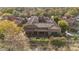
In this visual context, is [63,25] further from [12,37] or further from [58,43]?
[12,37]

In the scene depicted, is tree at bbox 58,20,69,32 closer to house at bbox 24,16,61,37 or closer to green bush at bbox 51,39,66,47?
house at bbox 24,16,61,37

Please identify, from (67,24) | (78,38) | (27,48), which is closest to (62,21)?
(67,24)

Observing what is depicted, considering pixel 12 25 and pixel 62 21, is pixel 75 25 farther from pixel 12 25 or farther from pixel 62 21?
pixel 12 25

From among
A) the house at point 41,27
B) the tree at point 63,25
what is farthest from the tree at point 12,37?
the tree at point 63,25

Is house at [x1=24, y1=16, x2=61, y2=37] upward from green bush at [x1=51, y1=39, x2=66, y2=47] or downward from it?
upward

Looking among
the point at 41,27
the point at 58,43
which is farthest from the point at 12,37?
the point at 58,43

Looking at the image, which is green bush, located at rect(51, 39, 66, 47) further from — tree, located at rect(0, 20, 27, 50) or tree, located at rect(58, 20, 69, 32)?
tree, located at rect(0, 20, 27, 50)

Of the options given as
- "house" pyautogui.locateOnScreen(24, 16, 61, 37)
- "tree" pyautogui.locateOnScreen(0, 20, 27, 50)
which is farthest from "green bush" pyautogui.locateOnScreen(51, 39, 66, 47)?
"tree" pyautogui.locateOnScreen(0, 20, 27, 50)
